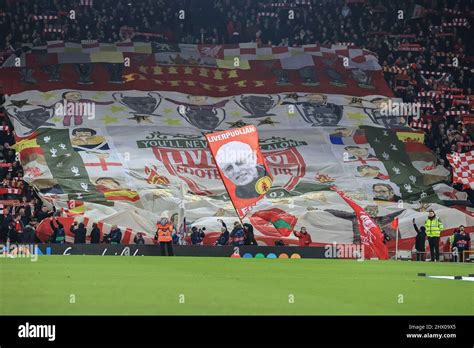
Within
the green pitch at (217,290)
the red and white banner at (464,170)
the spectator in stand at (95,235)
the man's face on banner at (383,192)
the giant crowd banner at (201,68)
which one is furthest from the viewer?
the giant crowd banner at (201,68)

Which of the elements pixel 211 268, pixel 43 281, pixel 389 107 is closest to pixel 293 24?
pixel 389 107

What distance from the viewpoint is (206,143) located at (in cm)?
4603

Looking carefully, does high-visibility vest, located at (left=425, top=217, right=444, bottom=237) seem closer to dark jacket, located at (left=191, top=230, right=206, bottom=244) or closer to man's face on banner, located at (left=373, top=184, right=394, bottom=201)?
man's face on banner, located at (left=373, top=184, right=394, bottom=201)

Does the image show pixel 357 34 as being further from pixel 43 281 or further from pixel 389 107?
pixel 43 281

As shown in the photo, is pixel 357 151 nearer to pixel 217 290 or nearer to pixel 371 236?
pixel 371 236

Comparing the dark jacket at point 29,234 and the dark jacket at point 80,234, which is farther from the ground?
the dark jacket at point 29,234

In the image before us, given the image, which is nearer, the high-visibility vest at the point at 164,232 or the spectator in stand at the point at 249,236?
the high-visibility vest at the point at 164,232

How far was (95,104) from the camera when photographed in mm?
47938

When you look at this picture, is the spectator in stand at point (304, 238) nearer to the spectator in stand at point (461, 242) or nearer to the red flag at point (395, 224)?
the red flag at point (395, 224)

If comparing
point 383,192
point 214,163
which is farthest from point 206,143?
point 383,192

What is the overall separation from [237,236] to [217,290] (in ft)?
65.0

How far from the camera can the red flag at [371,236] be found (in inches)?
1394

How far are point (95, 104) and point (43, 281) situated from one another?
98.8 feet

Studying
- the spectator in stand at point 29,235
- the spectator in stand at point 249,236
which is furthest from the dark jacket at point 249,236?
the spectator in stand at point 29,235
